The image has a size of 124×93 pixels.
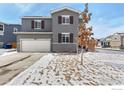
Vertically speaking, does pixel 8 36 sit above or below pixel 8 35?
below

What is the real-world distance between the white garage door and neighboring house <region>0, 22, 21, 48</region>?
4401 millimetres

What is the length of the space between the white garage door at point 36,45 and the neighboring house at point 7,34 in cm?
440

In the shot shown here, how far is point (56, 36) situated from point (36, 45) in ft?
8.21

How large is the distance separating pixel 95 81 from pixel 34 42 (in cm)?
1972

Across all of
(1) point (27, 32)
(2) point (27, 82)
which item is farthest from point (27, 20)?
(2) point (27, 82)

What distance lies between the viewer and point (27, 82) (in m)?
9.70

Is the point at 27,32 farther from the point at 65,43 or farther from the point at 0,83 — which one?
the point at 0,83

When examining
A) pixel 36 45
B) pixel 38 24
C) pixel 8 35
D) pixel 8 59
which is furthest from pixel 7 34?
pixel 8 59

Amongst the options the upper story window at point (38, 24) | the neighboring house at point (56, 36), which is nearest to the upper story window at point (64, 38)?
the neighboring house at point (56, 36)

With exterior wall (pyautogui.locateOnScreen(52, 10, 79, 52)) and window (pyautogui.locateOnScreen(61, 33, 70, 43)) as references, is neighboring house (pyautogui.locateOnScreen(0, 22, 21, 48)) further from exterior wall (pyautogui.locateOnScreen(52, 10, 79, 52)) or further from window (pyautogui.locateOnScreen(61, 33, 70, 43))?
window (pyautogui.locateOnScreen(61, 33, 70, 43))

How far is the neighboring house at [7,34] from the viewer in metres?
33.6

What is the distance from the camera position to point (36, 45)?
95.5 ft

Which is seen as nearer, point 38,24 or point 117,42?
point 38,24

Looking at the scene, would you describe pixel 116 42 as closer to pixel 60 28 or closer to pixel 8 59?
pixel 60 28
